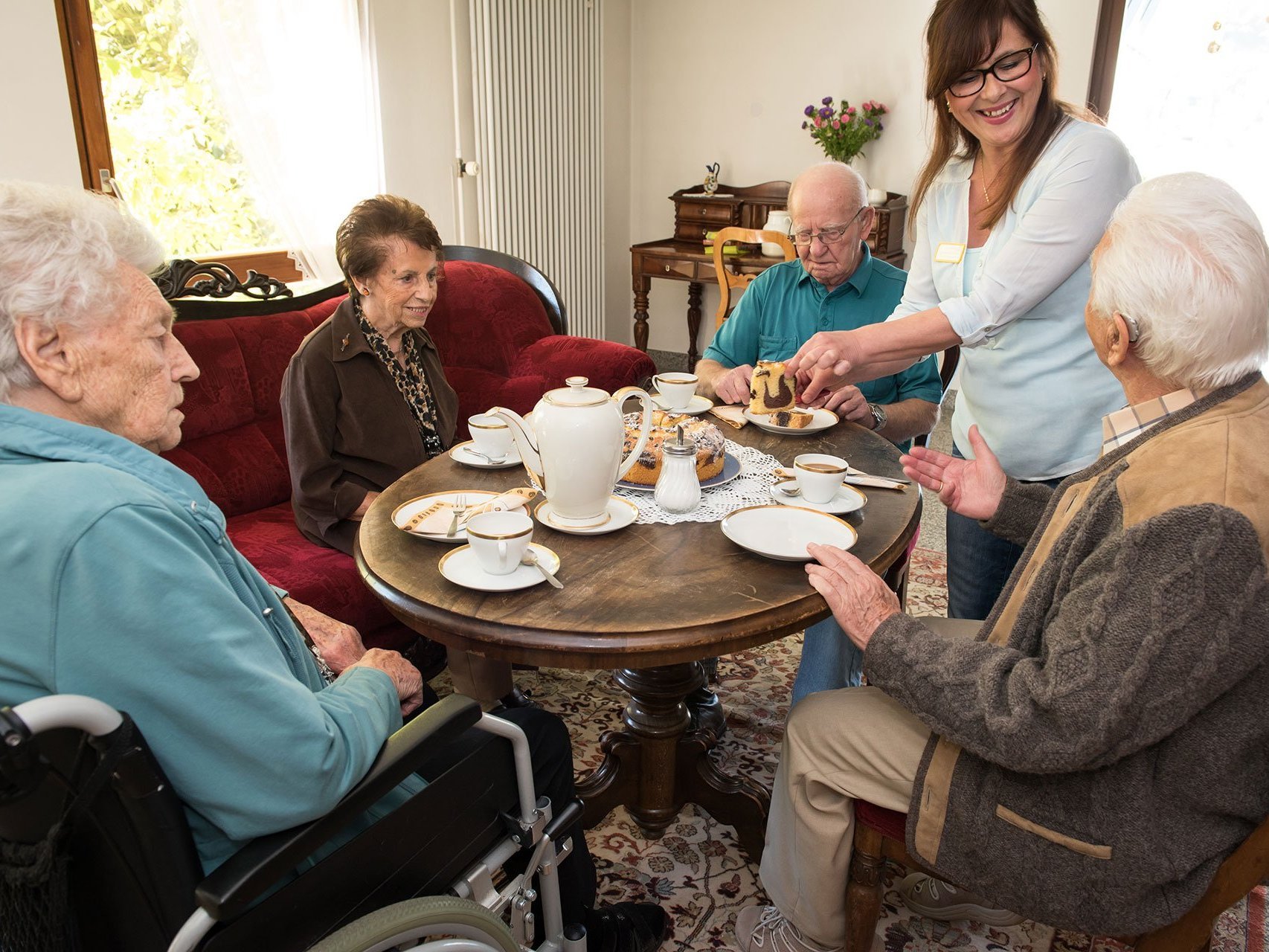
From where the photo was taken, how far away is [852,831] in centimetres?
132

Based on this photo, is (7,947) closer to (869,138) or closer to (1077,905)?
(1077,905)

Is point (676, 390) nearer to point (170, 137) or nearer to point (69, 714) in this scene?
point (69, 714)

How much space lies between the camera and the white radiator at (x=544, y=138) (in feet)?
14.9

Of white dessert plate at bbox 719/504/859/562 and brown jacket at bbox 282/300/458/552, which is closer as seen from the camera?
white dessert plate at bbox 719/504/859/562

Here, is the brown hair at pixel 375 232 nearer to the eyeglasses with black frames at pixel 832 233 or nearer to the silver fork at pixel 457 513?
the silver fork at pixel 457 513

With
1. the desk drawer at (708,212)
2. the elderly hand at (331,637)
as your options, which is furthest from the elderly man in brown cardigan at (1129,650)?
the desk drawer at (708,212)

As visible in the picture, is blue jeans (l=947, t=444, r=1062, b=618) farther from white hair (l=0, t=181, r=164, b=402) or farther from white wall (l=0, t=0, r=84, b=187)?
white wall (l=0, t=0, r=84, b=187)

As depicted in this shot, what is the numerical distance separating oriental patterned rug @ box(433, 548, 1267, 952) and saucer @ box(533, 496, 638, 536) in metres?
0.77

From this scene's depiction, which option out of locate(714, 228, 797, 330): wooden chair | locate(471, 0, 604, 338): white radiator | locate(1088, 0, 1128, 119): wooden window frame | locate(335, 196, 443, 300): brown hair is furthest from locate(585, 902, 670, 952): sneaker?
locate(1088, 0, 1128, 119): wooden window frame

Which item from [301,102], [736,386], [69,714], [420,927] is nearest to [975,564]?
[736,386]

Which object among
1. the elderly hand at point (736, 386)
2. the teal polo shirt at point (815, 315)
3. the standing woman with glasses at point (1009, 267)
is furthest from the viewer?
the teal polo shirt at point (815, 315)

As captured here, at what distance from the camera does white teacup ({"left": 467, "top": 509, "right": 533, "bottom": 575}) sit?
4.10 feet

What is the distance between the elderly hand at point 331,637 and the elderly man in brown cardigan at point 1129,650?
0.72 meters

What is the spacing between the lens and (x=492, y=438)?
69.5 inches
